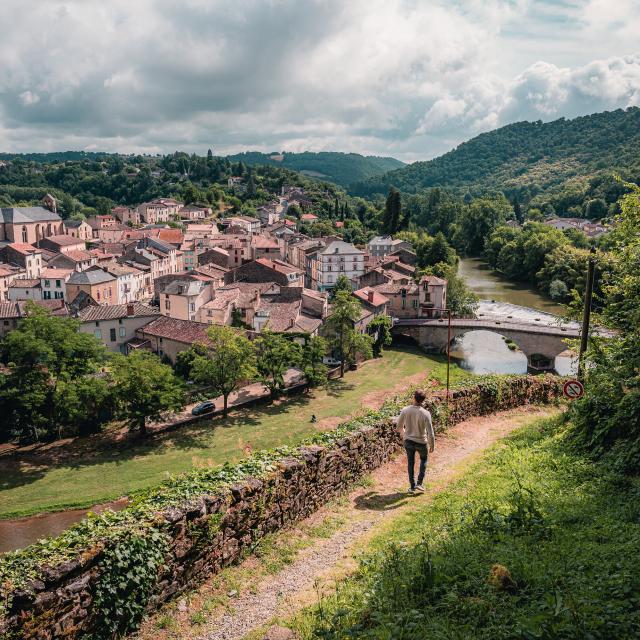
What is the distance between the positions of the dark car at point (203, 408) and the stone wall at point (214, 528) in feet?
94.1

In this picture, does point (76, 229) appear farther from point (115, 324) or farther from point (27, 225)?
point (115, 324)

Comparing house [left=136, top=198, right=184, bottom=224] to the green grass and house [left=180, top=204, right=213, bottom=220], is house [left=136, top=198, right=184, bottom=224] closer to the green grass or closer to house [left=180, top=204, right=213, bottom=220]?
house [left=180, top=204, right=213, bottom=220]

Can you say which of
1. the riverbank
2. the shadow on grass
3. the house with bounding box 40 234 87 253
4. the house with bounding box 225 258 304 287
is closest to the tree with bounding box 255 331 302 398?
the riverbank

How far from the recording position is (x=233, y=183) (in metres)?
187

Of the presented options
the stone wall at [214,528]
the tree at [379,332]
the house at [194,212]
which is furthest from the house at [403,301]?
the house at [194,212]

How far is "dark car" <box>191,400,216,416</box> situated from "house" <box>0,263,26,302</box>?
39.2 m

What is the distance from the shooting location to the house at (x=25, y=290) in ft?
217

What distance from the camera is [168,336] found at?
48.9 meters

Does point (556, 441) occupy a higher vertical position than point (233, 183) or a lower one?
lower

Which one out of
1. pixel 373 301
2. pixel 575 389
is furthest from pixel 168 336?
pixel 575 389

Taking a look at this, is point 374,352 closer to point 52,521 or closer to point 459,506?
point 52,521

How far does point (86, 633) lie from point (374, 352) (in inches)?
2052

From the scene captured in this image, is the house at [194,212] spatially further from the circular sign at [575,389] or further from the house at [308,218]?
the circular sign at [575,389]

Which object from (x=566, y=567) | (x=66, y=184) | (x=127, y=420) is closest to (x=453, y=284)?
(x=127, y=420)
